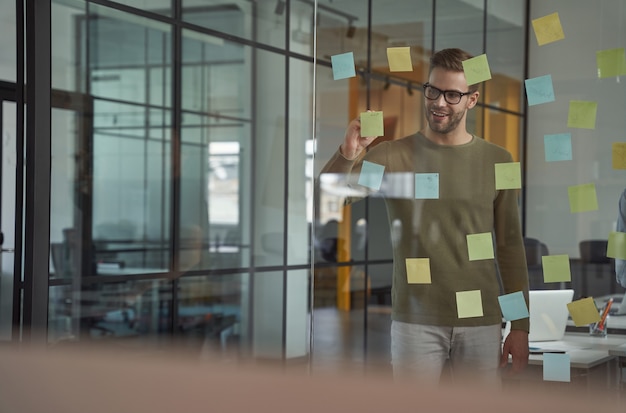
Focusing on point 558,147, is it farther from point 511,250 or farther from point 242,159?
point 242,159

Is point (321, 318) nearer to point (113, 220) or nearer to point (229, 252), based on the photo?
point (229, 252)

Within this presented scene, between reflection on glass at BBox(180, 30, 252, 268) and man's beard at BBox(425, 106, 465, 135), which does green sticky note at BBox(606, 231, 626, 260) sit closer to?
man's beard at BBox(425, 106, 465, 135)

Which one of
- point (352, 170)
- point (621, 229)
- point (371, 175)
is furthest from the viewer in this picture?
point (352, 170)

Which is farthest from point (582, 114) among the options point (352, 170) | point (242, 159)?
point (242, 159)

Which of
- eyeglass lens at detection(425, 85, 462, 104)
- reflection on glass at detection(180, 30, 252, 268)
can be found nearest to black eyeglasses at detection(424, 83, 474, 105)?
eyeglass lens at detection(425, 85, 462, 104)

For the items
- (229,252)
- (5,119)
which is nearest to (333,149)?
(229,252)

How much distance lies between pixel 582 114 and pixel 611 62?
206 millimetres

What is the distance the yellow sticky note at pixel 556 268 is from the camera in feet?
10.8

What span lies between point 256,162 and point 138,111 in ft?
3.02

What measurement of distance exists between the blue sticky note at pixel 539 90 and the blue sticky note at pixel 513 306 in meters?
0.70

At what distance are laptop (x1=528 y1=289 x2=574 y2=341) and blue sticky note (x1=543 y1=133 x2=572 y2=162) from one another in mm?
482

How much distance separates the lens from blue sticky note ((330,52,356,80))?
4.04 m

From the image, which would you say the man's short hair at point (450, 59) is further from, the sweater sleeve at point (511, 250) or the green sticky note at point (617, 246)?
the green sticky note at point (617, 246)

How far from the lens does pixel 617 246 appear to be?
3.21 meters
